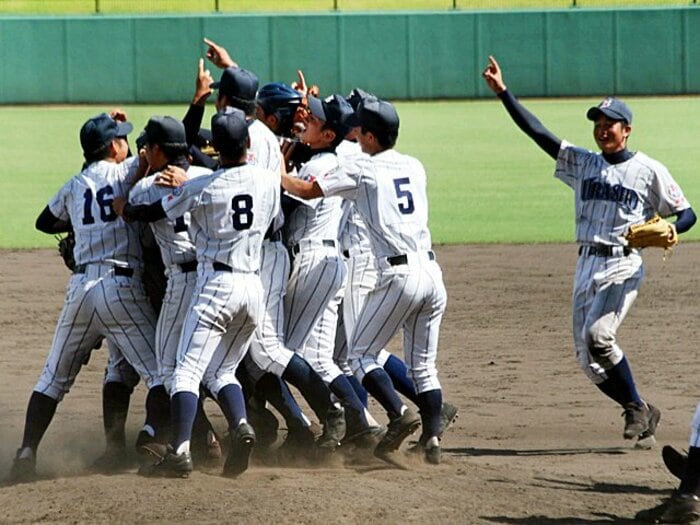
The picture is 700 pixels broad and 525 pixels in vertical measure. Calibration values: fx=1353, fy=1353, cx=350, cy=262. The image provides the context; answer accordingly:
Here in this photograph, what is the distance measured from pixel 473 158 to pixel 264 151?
12.9 meters

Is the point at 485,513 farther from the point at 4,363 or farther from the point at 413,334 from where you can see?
the point at 4,363

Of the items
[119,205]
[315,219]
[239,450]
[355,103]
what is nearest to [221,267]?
[119,205]

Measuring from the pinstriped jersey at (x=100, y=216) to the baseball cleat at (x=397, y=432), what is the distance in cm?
148

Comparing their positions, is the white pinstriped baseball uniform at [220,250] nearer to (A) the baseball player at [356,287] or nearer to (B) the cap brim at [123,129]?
(B) the cap brim at [123,129]

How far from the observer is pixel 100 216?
6461mm

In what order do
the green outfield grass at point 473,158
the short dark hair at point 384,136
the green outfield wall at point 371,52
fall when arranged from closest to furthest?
the short dark hair at point 384,136
the green outfield grass at point 473,158
the green outfield wall at point 371,52

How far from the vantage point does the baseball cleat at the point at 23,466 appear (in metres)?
6.50

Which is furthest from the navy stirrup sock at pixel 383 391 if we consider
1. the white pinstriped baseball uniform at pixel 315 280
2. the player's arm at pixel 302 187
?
the player's arm at pixel 302 187

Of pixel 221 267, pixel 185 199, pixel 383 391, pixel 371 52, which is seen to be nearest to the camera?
pixel 185 199

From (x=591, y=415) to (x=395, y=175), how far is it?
2.36 meters

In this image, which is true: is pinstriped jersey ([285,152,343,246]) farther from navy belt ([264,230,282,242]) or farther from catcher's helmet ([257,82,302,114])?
catcher's helmet ([257,82,302,114])

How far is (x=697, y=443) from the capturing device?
217 inches

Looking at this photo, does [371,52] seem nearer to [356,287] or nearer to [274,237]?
[356,287]

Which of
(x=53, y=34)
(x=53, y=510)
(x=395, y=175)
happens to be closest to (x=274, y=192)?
(x=395, y=175)
